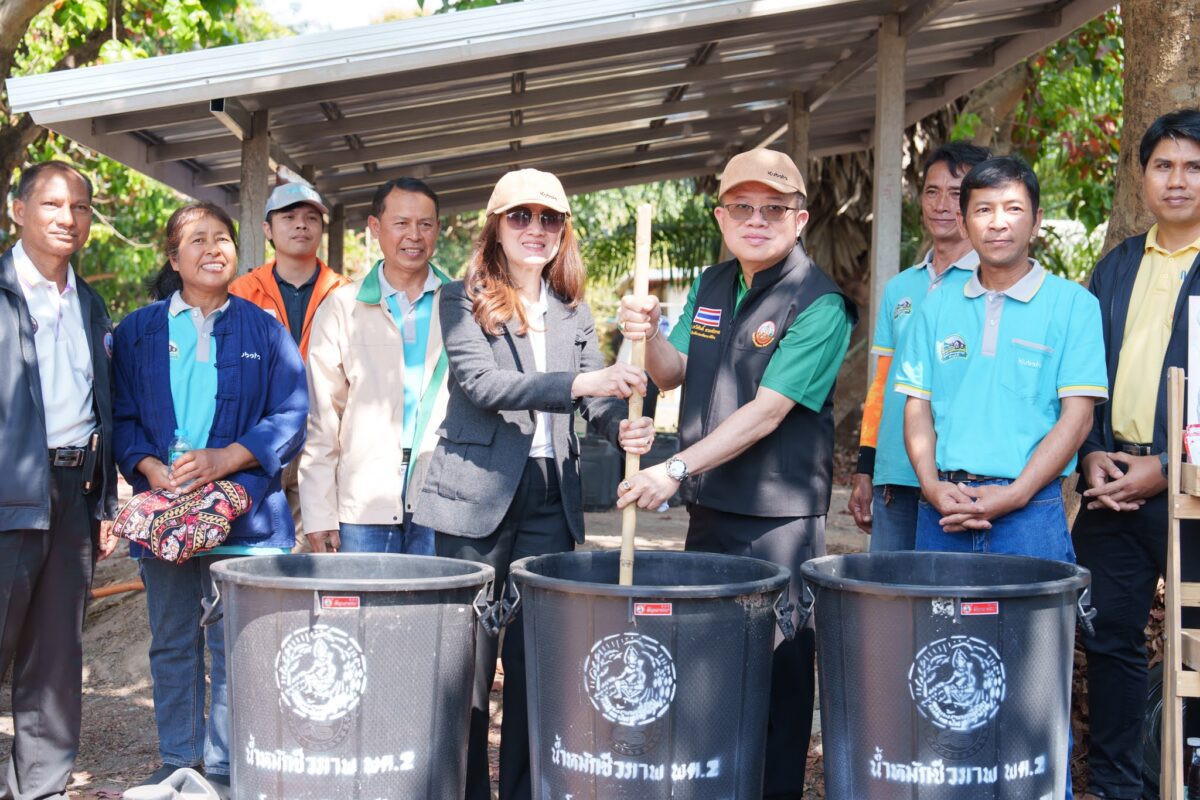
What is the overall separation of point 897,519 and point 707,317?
96 cm

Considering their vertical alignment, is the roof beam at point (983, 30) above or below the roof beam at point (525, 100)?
above

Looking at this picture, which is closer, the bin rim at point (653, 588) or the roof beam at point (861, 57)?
the bin rim at point (653, 588)

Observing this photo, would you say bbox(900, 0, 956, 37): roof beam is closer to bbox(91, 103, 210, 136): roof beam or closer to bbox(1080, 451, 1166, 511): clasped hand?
bbox(1080, 451, 1166, 511): clasped hand

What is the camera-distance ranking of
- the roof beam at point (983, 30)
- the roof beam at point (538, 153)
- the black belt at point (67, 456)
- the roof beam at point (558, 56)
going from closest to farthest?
1. the black belt at point (67, 456)
2. the roof beam at point (558, 56)
3. the roof beam at point (983, 30)
4. the roof beam at point (538, 153)

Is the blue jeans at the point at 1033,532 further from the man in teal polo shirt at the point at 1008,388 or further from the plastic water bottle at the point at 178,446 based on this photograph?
the plastic water bottle at the point at 178,446

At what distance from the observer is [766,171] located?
12.5 ft

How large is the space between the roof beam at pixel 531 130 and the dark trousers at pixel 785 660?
227 inches

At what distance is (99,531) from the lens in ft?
14.6

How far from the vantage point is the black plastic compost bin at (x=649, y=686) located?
119 inches

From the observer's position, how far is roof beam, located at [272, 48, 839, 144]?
799 cm

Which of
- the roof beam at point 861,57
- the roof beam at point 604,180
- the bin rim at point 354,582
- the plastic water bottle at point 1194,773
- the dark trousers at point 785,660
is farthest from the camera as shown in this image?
the roof beam at point 604,180

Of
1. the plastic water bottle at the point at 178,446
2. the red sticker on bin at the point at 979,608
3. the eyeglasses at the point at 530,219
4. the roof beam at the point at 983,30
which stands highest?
the roof beam at the point at 983,30

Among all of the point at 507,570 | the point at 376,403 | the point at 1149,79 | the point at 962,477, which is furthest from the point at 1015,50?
the point at 507,570

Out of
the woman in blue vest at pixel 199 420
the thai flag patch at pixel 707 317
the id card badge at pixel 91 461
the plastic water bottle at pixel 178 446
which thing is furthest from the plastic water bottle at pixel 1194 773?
the id card badge at pixel 91 461
